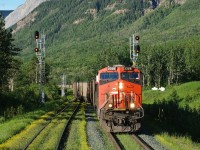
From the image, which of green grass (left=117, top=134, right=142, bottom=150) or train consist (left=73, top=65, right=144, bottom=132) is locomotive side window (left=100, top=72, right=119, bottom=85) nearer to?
train consist (left=73, top=65, right=144, bottom=132)

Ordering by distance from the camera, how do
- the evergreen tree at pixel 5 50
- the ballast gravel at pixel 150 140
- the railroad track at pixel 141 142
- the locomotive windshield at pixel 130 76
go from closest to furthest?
the railroad track at pixel 141 142, the ballast gravel at pixel 150 140, the locomotive windshield at pixel 130 76, the evergreen tree at pixel 5 50

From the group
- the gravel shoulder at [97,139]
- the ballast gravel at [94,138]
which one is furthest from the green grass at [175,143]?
the ballast gravel at [94,138]

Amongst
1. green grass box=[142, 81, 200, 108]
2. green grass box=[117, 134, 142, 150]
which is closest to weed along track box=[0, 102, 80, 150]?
green grass box=[117, 134, 142, 150]

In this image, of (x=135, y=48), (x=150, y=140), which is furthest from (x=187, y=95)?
(x=150, y=140)

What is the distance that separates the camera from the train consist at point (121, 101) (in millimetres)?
26469

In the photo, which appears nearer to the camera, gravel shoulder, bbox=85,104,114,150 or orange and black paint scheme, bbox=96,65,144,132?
gravel shoulder, bbox=85,104,114,150

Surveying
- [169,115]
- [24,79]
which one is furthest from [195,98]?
[24,79]

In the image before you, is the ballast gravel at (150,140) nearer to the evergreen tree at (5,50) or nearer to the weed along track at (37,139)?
the weed along track at (37,139)

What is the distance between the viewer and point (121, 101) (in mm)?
26750

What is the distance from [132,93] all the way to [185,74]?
390 ft

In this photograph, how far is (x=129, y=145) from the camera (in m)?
22.3

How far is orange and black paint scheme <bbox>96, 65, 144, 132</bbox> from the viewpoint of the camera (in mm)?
26469

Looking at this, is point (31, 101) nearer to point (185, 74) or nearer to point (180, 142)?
point (180, 142)

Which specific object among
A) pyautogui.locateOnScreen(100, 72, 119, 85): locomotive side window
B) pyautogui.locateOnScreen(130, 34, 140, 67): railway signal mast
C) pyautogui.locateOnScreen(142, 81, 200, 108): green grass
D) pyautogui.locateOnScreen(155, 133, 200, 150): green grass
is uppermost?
pyautogui.locateOnScreen(130, 34, 140, 67): railway signal mast
